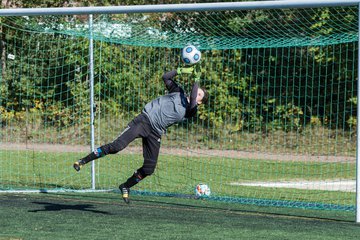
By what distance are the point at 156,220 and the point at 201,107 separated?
706 centimetres

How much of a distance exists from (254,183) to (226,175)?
0.92 metres

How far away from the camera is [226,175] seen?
1762 cm

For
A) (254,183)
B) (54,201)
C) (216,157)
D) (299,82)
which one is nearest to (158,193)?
(54,201)

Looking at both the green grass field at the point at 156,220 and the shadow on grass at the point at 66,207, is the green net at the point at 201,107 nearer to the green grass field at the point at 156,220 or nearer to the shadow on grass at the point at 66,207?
the green grass field at the point at 156,220

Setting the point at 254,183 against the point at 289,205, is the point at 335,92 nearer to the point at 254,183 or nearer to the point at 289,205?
the point at 254,183

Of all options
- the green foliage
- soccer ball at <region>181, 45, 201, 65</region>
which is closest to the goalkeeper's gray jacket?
soccer ball at <region>181, 45, 201, 65</region>

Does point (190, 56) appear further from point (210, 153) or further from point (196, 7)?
point (210, 153)

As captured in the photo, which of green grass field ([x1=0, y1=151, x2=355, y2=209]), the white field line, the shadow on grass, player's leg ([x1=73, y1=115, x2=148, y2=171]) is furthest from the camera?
the white field line

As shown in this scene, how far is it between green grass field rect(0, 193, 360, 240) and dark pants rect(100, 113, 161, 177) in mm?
721

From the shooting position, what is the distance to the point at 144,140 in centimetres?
1171

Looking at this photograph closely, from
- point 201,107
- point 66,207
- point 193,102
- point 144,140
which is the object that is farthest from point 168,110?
point 201,107

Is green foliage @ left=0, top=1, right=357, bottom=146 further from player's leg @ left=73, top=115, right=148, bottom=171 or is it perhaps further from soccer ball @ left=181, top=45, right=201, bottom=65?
soccer ball @ left=181, top=45, right=201, bottom=65

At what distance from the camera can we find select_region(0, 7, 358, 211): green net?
17.0 m

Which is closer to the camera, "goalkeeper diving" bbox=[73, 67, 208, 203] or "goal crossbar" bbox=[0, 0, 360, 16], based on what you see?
"goal crossbar" bbox=[0, 0, 360, 16]
